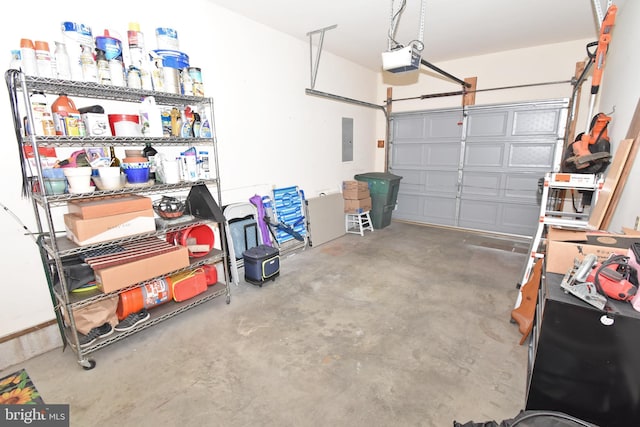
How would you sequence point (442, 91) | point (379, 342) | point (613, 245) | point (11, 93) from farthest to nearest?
1. point (442, 91)
2. point (379, 342)
3. point (11, 93)
4. point (613, 245)

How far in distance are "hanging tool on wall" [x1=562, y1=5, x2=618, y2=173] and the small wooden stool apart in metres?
2.88

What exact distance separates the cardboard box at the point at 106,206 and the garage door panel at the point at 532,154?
205 inches

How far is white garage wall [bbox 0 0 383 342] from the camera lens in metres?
2.06

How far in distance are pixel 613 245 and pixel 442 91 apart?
4.45 m

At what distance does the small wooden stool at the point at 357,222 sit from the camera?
5.12 meters

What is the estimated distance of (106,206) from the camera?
2.04 meters

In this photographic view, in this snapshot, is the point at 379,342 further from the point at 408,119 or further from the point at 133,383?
the point at 408,119

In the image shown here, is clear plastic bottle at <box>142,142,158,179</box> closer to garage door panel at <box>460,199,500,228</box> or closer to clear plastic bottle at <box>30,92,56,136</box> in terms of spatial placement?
clear plastic bottle at <box>30,92,56,136</box>

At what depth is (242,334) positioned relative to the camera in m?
2.38

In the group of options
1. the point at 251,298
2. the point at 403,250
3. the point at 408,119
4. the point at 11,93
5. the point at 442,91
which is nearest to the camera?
the point at 11,93

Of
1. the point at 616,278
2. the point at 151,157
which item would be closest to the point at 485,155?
the point at 616,278

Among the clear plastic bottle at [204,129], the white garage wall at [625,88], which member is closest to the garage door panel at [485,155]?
the white garage wall at [625,88]

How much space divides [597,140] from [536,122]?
7.31 feet

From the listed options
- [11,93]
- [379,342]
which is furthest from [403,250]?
[11,93]
